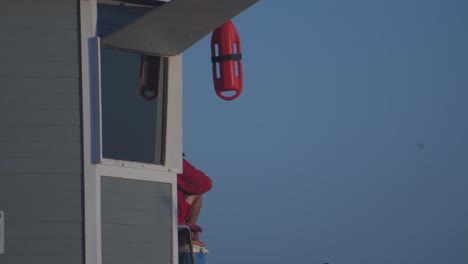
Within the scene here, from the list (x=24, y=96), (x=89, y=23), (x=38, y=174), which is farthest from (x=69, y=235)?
(x=89, y=23)

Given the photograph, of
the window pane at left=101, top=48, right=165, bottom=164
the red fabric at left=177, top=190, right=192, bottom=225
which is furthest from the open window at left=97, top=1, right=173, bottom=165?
the red fabric at left=177, top=190, right=192, bottom=225

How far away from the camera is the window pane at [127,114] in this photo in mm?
9141

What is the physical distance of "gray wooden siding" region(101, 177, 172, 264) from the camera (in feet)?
28.8

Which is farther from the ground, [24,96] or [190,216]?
[24,96]

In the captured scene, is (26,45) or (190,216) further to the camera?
(190,216)

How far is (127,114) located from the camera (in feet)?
30.5

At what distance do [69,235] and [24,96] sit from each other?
1123 mm

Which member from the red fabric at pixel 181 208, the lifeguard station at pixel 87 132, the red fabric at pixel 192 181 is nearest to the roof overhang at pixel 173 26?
the lifeguard station at pixel 87 132

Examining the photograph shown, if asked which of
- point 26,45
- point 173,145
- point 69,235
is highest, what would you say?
point 26,45

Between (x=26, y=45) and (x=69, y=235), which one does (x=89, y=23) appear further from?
(x=69, y=235)

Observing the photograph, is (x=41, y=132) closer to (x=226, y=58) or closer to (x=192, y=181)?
(x=192, y=181)

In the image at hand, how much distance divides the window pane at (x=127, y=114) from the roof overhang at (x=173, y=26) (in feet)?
0.57

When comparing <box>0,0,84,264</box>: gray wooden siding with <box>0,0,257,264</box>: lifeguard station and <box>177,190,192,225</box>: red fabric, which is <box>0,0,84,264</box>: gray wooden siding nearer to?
<box>0,0,257,264</box>: lifeguard station

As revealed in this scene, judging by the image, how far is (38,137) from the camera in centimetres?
865
